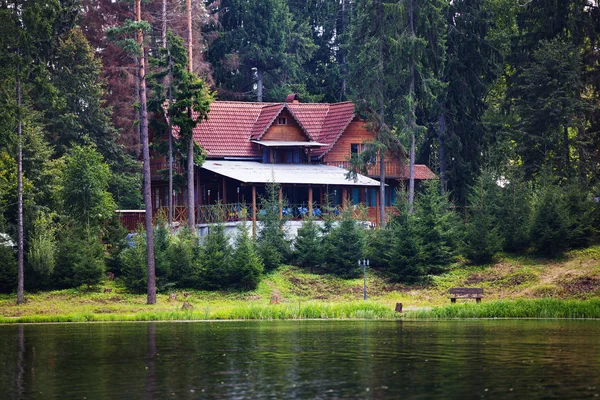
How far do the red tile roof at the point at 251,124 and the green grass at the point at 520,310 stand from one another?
2663 centimetres

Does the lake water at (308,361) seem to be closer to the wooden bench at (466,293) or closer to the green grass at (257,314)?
the green grass at (257,314)

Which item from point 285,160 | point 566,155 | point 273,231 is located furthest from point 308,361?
point 285,160

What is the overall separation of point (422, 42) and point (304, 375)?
1505 inches

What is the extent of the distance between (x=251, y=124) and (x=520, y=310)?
3123cm

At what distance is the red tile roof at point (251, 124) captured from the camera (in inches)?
2618

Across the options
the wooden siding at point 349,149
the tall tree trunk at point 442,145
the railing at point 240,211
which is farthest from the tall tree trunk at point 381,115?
the tall tree trunk at point 442,145

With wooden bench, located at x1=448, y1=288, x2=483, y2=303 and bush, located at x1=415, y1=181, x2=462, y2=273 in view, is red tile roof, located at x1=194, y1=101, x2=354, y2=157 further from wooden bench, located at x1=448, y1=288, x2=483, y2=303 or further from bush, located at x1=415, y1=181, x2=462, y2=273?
wooden bench, located at x1=448, y1=288, x2=483, y2=303

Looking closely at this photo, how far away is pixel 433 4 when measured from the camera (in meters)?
62.5

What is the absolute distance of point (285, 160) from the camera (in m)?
67.7

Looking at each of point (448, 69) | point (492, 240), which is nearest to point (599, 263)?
point (492, 240)

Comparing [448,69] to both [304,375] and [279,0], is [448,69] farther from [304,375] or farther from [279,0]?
[304,375]

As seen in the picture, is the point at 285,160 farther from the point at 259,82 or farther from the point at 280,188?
the point at 259,82

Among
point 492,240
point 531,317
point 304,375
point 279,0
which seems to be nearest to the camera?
point 304,375

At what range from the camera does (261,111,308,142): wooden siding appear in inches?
2630
